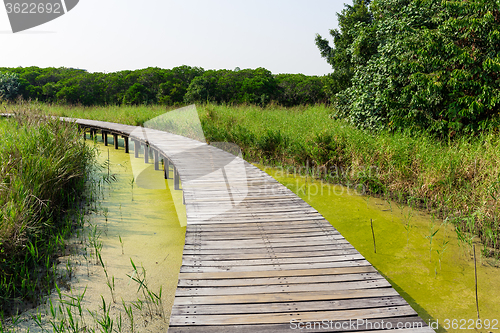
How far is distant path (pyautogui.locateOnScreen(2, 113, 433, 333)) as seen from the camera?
1.55 metres

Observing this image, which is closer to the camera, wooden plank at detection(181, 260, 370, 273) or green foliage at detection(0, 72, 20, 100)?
wooden plank at detection(181, 260, 370, 273)

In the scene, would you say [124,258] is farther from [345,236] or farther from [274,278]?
[345,236]

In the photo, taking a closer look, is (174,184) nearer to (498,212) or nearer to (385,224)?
(385,224)

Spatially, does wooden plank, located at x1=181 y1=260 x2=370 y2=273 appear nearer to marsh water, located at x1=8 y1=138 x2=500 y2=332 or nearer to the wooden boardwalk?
the wooden boardwalk

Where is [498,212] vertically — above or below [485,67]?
below

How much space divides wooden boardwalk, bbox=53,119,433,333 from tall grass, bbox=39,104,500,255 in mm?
1680

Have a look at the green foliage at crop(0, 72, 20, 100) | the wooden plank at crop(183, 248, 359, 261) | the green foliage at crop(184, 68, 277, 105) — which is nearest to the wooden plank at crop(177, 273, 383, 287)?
the wooden plank at crop(183, 248, 359, 261)

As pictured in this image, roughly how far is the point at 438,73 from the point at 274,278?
5.18 meters

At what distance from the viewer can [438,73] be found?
5.45 m

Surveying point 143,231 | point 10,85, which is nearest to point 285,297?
point 143,231

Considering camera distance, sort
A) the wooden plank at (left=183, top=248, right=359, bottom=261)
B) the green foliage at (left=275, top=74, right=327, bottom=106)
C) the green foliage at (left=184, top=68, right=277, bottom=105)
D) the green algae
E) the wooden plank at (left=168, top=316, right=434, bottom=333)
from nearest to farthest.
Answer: the wooden plank at (left=168, top=316, right=434, bottom=333), the wooden plank at (left=183, top=248, right=359, bottom=261), the green algae, the green foliage at (left=184, top=68, right=277, bottom=105), the green foliage at (left=275, top=74, right=327, bottom=106)

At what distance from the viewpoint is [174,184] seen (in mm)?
5438

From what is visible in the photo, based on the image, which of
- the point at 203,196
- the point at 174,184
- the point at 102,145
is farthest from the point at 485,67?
the point at 102,145

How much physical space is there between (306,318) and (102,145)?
9558 mm
